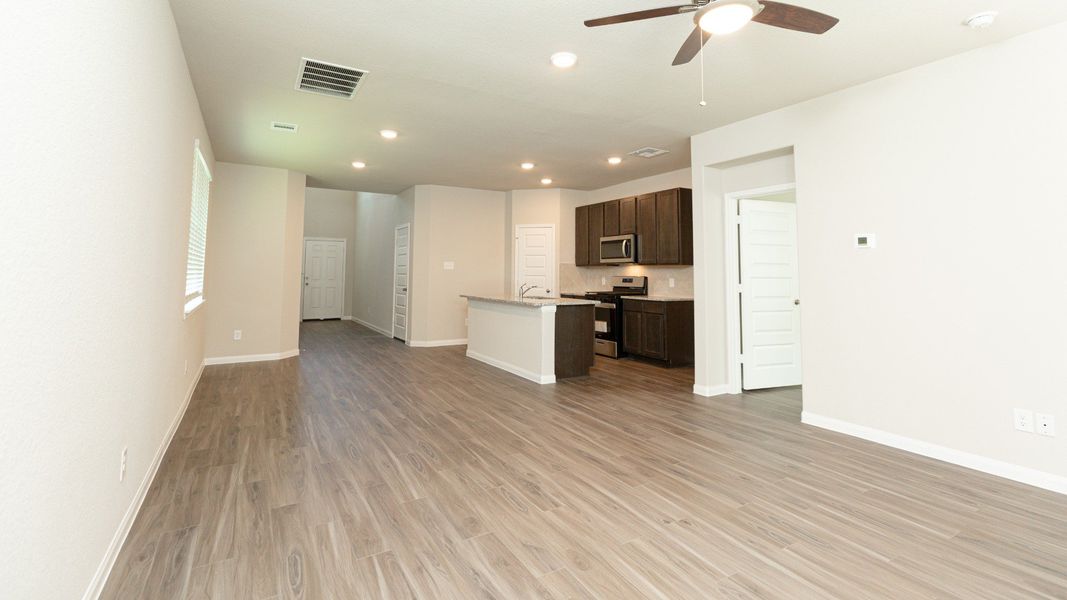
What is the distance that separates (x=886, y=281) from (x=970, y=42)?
1.54 meters

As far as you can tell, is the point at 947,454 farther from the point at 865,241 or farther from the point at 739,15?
the point at 739,15

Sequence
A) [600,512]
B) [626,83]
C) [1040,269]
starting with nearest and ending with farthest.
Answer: [600,512]
[1040,269]
[626,83]

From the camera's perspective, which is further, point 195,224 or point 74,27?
point 195,224

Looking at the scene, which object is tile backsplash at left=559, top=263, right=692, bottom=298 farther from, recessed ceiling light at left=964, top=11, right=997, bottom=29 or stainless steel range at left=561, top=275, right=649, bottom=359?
recessed ceiling light at left=964, top=11, right=997, bottom=29

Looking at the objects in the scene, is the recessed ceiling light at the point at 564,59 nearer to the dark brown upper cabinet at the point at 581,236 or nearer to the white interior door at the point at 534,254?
the dark brown upper cabinet at the point at 581,236

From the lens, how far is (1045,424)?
8.75 feet

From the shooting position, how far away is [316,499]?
2.36 m

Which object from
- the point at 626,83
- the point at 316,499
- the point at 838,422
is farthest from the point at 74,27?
the point at 838,422

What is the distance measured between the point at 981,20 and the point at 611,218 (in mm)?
4648

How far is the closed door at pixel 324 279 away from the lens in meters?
11.9

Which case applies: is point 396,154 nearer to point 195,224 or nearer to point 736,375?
point 195,224

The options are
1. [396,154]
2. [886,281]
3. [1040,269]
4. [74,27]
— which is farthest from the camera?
[396,154]

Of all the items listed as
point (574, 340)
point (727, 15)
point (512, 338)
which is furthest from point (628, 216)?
point (727, 15)

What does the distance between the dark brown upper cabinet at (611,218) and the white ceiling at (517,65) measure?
1708mm
